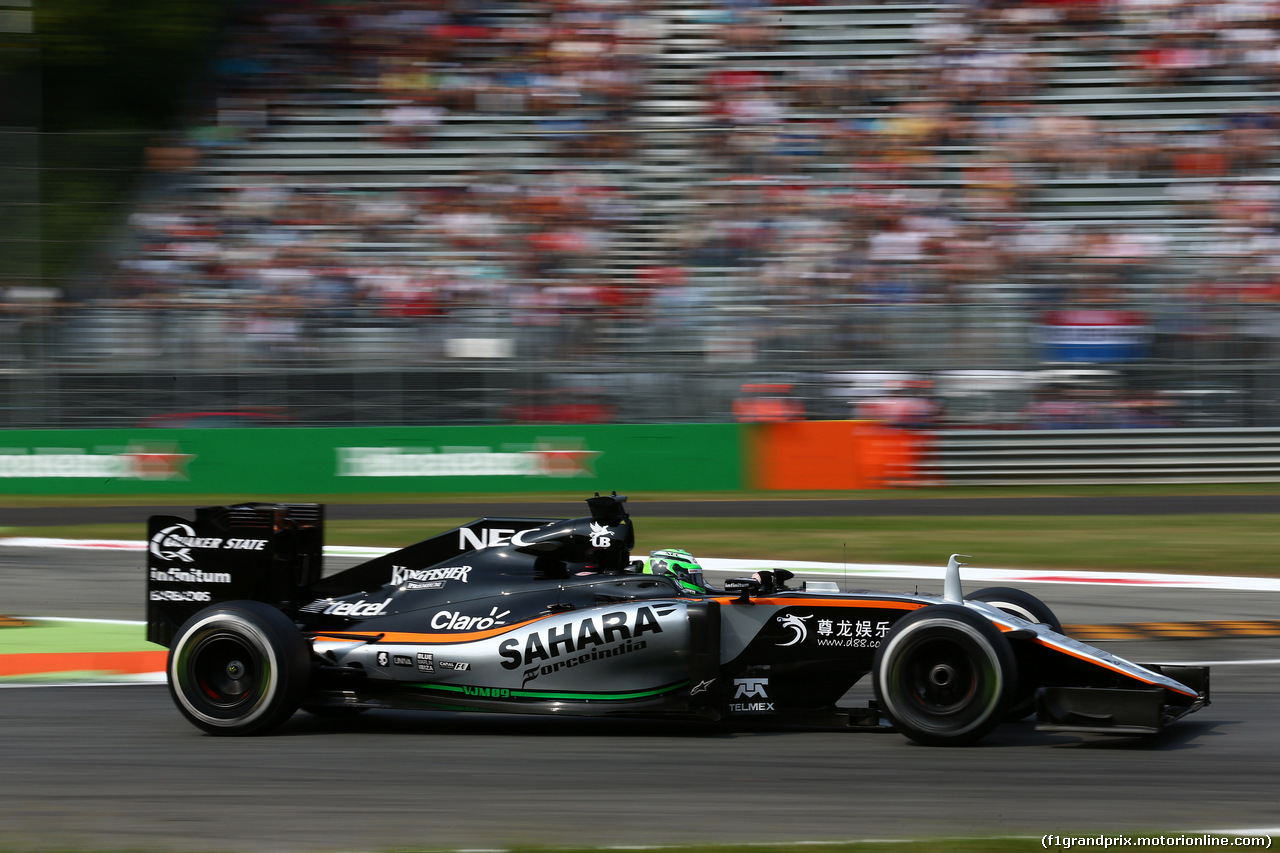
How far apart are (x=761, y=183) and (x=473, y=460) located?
4984 mm

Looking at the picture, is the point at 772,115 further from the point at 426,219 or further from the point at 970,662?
the point at 970,662

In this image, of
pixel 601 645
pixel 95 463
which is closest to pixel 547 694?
pixel 601 645

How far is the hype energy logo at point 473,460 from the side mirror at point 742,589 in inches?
430

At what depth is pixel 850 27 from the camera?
19.9m

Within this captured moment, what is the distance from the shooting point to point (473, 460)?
Result: 16.8m

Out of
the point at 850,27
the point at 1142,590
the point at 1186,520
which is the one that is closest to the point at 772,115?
the point at 850,27

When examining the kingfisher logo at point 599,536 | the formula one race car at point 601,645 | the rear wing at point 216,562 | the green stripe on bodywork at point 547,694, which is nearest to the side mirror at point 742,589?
the formula one race car at point 601,645

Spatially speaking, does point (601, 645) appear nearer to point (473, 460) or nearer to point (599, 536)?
point (599, 536)

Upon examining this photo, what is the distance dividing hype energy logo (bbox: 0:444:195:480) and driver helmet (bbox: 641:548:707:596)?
11.9 meters

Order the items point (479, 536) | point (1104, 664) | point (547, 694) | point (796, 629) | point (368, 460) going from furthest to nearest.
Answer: point (368, 460)
point (479, 536)
point (547, 694)
point (796, 629)
point (1104, 664)

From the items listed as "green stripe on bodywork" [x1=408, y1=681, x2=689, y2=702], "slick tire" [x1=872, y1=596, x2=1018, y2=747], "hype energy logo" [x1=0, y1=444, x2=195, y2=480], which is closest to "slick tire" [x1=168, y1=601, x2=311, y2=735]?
"green stripe on bodywork" [x1=408, y1=681, x2=689, y2=702]

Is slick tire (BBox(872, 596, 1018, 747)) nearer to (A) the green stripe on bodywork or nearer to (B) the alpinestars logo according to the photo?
(B) the alpinestars logo

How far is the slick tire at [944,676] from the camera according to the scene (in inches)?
203

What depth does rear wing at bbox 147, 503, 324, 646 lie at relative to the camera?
6203 millimetres
